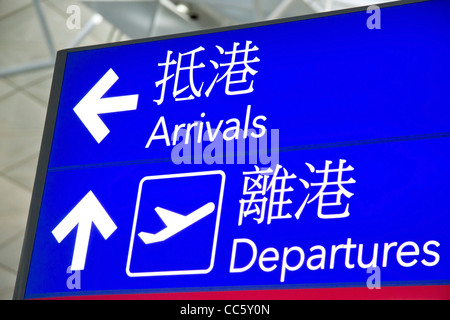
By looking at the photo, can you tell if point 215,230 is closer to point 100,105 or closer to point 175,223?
point 175,223

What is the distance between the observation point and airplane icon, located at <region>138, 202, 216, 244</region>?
4.26 metres

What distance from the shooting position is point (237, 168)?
14.2ft

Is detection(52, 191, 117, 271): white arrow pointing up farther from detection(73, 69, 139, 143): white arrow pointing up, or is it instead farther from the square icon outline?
detection(73, 69, 139, 143): white arrow pointing up

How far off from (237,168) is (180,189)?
342 millimetres

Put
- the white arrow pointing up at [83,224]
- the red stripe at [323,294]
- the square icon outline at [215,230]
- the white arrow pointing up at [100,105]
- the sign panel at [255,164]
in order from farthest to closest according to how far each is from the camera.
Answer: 1. the white arrow pointing up at [100,105]
2. the white arrow pointing up at [83,224]
3. the square icon outline at [215,230]
4. the sign panel at [255,164]
5. the red stripe at [323,294]

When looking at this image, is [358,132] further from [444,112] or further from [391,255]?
[391,255]

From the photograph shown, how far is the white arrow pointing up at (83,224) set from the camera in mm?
4406

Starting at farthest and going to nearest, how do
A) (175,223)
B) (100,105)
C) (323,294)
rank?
1. (100,105)
2. (175,223)
3. (323,294)

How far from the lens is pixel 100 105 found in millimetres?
4984

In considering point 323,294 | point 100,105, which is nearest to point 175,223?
point 323,294

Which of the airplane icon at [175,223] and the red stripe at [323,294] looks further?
the airplane icon at [175,223]

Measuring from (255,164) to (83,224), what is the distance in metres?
1.05

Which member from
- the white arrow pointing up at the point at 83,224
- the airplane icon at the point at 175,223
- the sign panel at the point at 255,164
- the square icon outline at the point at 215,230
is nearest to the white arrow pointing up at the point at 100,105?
the sign panel at the point at 255,164

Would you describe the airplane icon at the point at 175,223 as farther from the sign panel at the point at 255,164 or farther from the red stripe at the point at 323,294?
the red stripe at the point at 323,294
